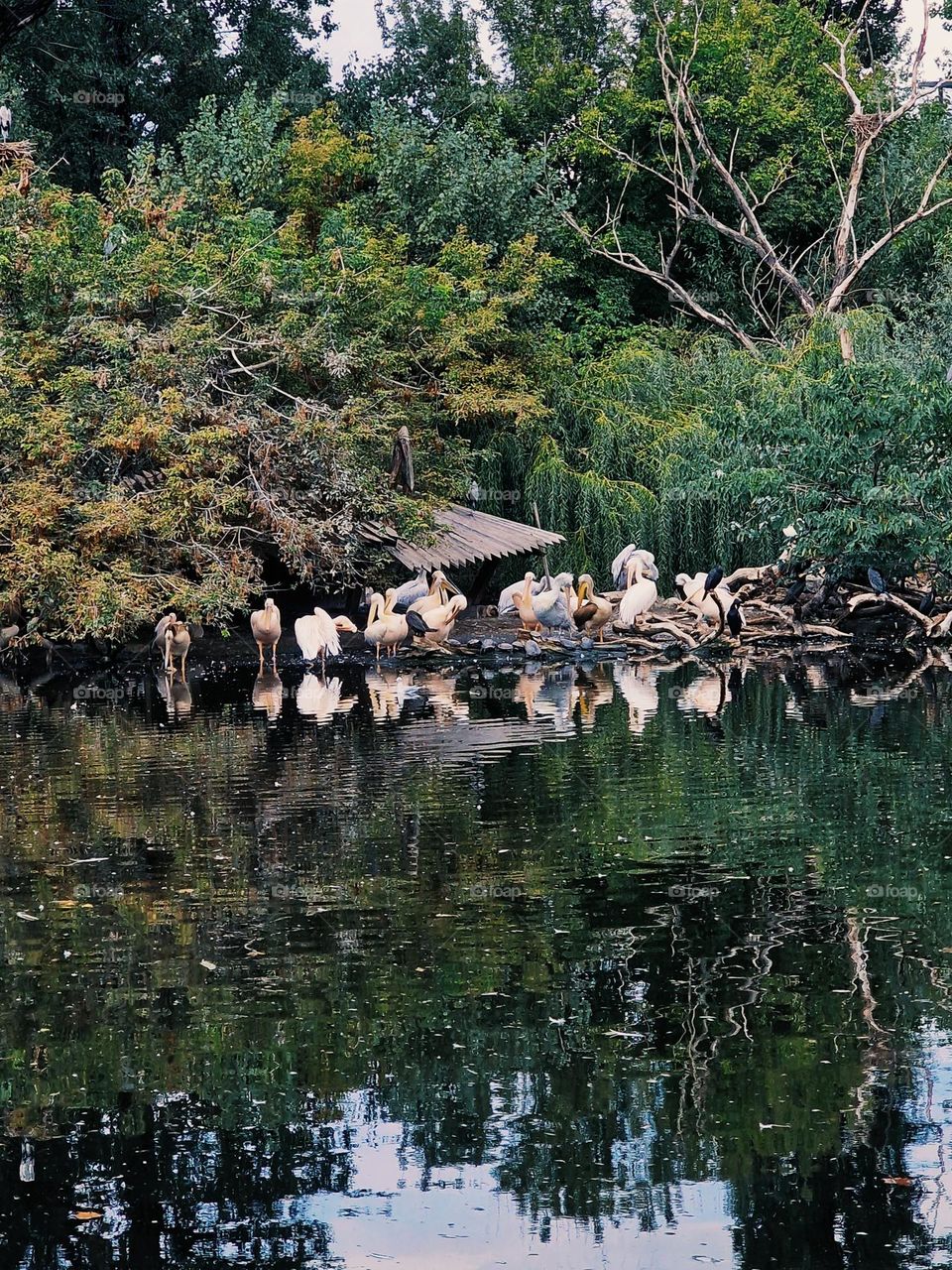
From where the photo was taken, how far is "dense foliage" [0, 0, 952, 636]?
1975 centimetres

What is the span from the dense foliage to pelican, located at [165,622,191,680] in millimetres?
421

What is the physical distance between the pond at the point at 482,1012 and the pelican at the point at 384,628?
816 cm

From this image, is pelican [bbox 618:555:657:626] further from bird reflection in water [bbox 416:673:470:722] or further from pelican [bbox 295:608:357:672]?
pelican [bbox 295:608:357:672]

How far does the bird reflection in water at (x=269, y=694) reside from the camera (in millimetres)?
15826

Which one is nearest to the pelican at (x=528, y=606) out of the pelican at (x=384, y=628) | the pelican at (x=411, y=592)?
the pelican at (x=411, y=592)

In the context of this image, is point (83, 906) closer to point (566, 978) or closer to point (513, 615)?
point (566, 978)

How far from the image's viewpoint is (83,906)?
7.86m

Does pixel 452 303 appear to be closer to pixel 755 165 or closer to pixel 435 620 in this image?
pixel 435 620

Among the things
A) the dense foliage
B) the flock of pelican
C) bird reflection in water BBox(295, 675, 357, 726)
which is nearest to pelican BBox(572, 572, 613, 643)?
the flock of pelican

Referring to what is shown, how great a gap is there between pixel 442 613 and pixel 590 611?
2084 mm

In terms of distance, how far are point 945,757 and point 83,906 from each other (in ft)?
20.5

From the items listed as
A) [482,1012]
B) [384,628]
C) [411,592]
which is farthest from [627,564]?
[482,1012]

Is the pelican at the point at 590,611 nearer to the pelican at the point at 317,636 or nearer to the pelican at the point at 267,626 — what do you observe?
the pelican at the point at 317,636

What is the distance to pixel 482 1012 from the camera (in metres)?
6.14
